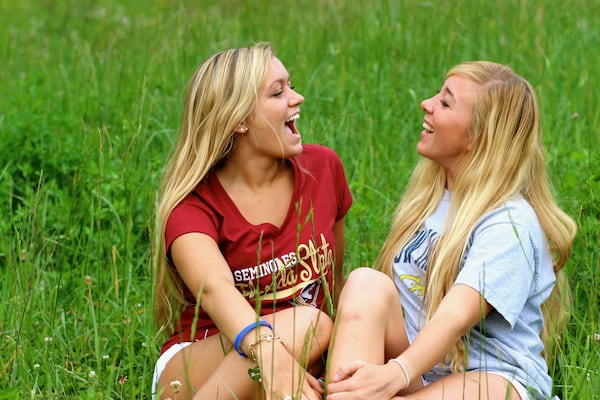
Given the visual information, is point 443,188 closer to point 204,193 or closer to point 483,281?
point 483,281

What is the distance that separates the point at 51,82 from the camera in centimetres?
512

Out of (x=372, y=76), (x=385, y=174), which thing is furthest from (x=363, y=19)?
(x=385, y=174)

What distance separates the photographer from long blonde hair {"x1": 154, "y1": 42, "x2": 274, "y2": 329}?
2877mm

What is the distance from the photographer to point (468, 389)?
2604 millimetres

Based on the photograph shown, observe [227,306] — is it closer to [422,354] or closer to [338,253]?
[422,354]

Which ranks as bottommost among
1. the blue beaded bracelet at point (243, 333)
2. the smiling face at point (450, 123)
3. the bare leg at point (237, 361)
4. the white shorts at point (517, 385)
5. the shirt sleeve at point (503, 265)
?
the white shorts at point (517, 385)

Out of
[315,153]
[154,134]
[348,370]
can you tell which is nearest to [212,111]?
[315,153]

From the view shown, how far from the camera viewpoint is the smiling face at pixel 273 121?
291 cm

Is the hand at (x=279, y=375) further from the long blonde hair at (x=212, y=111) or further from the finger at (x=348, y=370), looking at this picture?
the long blonde hair at (x=212, y=111)

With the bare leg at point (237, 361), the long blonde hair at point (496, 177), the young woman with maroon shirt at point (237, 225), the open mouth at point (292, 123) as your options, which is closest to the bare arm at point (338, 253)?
the young woman with maroon shirt at point (237, 225)

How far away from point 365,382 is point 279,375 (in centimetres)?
23

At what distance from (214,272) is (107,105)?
214 cm

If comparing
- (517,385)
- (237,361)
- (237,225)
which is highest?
(237,225)

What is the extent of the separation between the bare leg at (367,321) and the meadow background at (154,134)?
530mm
